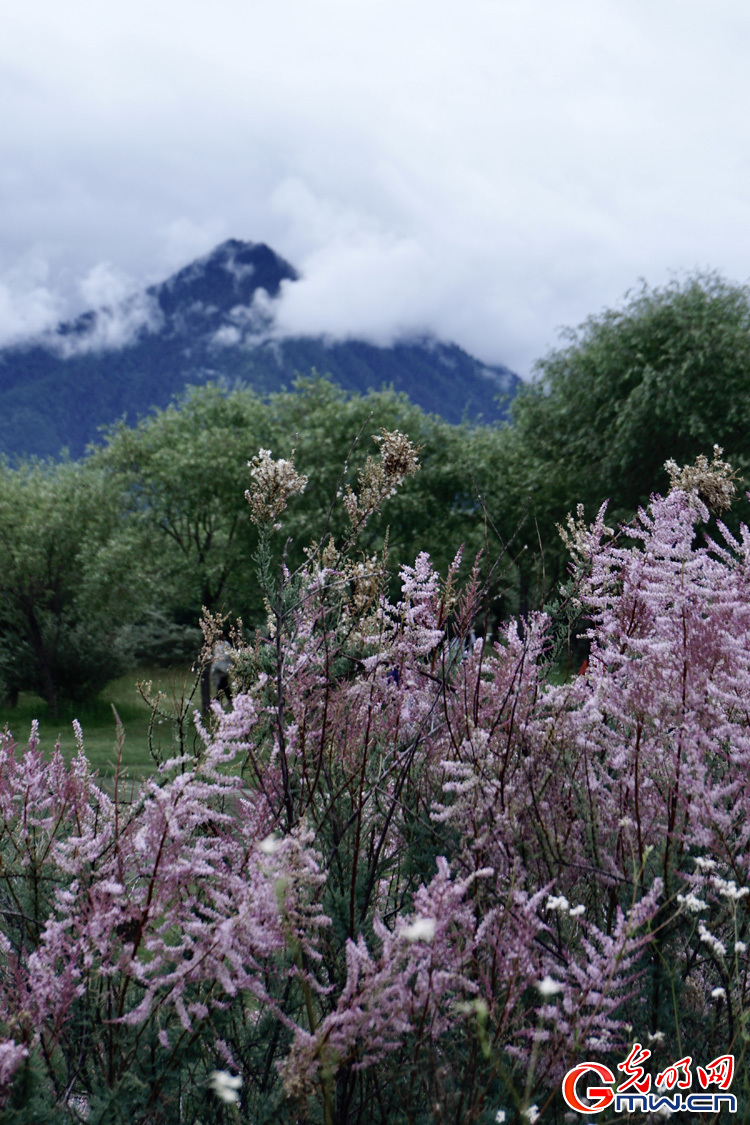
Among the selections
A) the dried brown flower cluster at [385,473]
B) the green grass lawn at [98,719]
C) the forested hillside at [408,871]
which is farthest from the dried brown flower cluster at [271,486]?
the green grass lawn at [98,719]

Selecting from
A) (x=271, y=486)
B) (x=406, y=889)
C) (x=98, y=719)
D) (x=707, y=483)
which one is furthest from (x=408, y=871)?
(x=98, y=719)

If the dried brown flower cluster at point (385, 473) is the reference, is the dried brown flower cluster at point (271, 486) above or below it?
below

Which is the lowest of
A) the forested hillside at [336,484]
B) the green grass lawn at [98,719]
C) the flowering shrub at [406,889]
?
the flowering shrub at [406,889]

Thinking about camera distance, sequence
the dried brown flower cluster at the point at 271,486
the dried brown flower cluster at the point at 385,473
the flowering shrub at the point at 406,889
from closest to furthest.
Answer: the flowering shrub at the point at 406,889 < the dried brown flower cluster at the point at 271,486 < the dried brown flower cluster at the point at 385,473

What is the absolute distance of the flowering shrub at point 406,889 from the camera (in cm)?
158

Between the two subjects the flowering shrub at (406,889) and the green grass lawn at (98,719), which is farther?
the green grass lawn at (98,719)

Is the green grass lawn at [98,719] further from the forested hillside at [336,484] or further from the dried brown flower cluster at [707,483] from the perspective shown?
the dried brown flower cluster at [707,483]

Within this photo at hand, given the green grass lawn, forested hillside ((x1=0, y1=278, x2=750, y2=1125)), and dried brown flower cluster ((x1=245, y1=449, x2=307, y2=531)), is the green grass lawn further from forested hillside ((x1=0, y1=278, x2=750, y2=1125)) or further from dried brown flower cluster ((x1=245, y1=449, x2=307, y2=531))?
dried brown flower cluster ((x1=245, y1=449, x2=307, y2=531))

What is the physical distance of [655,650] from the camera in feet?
6.84

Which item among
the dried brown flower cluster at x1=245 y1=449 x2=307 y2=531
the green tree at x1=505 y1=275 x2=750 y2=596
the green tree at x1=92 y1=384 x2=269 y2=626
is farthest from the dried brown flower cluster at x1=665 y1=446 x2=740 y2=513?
the green tree at x1=92 y1=384 x2=269 y2=626

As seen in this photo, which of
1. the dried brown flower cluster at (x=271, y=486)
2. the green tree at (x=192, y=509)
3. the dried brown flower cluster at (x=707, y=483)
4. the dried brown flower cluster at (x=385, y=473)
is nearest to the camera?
the dried brown flower cluster at (x=271, y=486)

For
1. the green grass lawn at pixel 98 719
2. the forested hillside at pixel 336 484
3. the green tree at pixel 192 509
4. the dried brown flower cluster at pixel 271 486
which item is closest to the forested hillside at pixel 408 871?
the dried brown flower cluster at pixel 271 486

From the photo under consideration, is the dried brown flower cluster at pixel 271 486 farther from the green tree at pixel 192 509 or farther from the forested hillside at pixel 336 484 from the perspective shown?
the green tree at pixel 192 509

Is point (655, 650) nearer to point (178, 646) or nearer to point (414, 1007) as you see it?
point (414, 1007)
